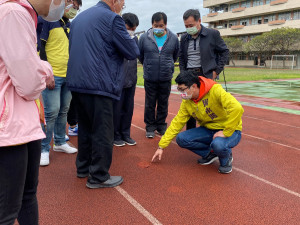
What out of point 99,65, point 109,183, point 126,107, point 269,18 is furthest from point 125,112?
point 269,18

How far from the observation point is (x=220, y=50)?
4.00 m

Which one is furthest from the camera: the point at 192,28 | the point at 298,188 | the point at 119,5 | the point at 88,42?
the point at 192,28

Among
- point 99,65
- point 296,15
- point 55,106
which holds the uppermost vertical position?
point 296,15

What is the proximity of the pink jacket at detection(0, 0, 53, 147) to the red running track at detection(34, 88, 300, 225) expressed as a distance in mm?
1213

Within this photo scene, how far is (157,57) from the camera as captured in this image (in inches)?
178

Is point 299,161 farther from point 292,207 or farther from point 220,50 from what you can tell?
point 220,50

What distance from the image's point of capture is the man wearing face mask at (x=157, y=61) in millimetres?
4495

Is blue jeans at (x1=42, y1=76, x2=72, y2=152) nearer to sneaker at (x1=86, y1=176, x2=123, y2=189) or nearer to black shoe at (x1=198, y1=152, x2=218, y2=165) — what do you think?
sneaker at (x1=86, y1=176, x2=123, y2=189)

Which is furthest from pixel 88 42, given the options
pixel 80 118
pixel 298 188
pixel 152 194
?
pixel 298 188

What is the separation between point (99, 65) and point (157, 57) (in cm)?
229

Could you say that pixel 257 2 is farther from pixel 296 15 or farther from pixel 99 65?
pixel 99 65

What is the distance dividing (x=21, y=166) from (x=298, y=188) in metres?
2.78

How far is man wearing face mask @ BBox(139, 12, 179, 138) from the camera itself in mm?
4495

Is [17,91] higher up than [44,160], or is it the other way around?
[17,91]
